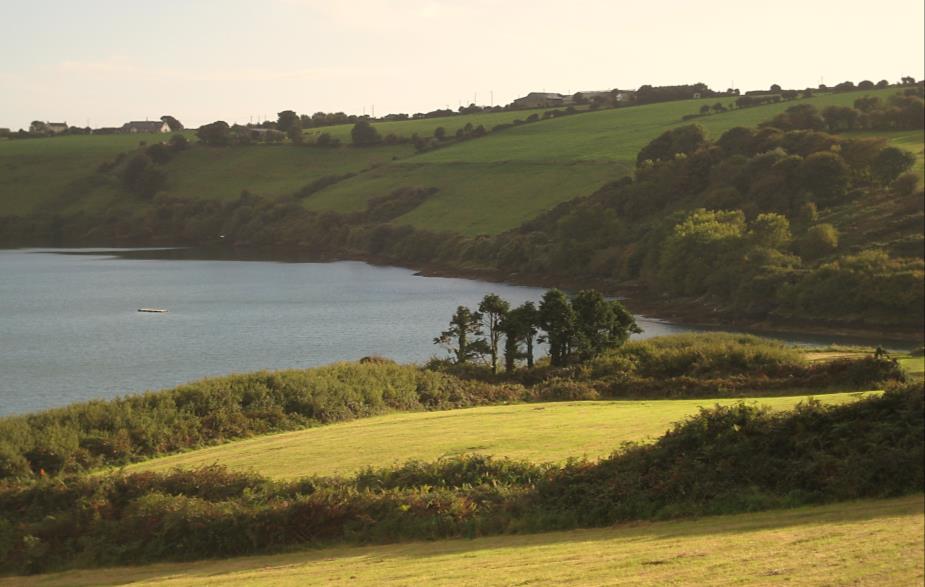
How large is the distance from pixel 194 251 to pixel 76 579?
122447 millimetres

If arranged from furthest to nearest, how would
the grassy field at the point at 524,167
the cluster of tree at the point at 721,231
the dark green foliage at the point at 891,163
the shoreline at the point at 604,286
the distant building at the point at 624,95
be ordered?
the distant building at the point at 624,95 < the grassy field at the point at 524,167 < the dark green foliage at the point at 891,163 < the cluster of tree at the point at 721,231 < the shoreline at the point at 604,286

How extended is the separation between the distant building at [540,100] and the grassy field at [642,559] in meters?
165

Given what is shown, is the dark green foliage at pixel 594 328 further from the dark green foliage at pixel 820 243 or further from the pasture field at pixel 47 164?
the pasture field at pixel 47 164

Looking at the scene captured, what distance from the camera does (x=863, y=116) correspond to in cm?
8912

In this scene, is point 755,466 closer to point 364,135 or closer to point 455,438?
point 455,438

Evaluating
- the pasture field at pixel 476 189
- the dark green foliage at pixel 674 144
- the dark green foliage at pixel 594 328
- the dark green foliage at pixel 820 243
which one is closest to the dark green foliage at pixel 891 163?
the dark green foliage at pixel 820 243

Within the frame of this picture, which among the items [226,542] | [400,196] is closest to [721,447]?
[226,542]

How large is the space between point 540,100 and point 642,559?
18214cm

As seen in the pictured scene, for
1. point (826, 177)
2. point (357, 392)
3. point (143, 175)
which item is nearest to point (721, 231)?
point (826, 177)

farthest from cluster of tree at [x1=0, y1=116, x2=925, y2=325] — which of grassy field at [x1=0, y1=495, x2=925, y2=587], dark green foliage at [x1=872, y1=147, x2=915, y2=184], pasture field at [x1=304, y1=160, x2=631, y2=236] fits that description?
grassy field at [x1=0, y1=495, x2=925, y2=587]

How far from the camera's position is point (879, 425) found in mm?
18516

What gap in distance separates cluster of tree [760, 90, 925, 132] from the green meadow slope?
18.3ft

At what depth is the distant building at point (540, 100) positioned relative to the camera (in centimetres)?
18462

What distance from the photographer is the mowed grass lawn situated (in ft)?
86.1
